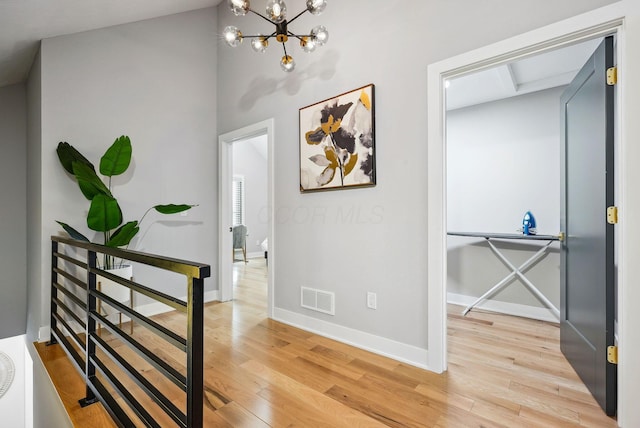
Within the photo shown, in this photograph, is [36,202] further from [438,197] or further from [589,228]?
[589,228]

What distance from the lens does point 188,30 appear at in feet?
12.1

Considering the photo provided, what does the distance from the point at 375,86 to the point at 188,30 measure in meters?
2.64

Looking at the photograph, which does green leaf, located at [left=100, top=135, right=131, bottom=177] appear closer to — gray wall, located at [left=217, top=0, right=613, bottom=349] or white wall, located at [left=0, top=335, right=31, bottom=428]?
gray wall, located at [left=217, top=0, right=613, bottom=349]

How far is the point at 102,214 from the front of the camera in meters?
2.63

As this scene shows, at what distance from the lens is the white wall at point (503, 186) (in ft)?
10.8

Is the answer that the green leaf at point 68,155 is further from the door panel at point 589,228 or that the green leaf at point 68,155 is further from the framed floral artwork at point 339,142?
the door panel at point 589,228

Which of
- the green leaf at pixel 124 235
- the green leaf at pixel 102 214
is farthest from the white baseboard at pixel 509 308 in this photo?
the green leaf at pixel 102 214

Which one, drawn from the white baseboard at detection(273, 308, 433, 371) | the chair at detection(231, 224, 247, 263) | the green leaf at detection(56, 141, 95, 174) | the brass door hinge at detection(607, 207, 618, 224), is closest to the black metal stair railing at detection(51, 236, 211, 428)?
the green leaf at detection(56, 141, 95, 174)

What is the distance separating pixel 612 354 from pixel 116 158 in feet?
12.4

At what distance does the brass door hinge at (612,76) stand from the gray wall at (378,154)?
1.06ft

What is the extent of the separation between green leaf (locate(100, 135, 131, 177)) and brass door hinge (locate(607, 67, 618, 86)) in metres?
3.46

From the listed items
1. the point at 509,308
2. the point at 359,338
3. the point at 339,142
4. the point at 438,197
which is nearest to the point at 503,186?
the point at 509,308

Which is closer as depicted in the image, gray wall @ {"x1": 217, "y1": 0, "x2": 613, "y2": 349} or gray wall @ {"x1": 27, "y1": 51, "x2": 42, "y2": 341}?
gray wall @ {"x1": 217, "y1": 0, "x2": 613, "y2": 349}

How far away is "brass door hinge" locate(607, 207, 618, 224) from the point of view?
5.24 feet
